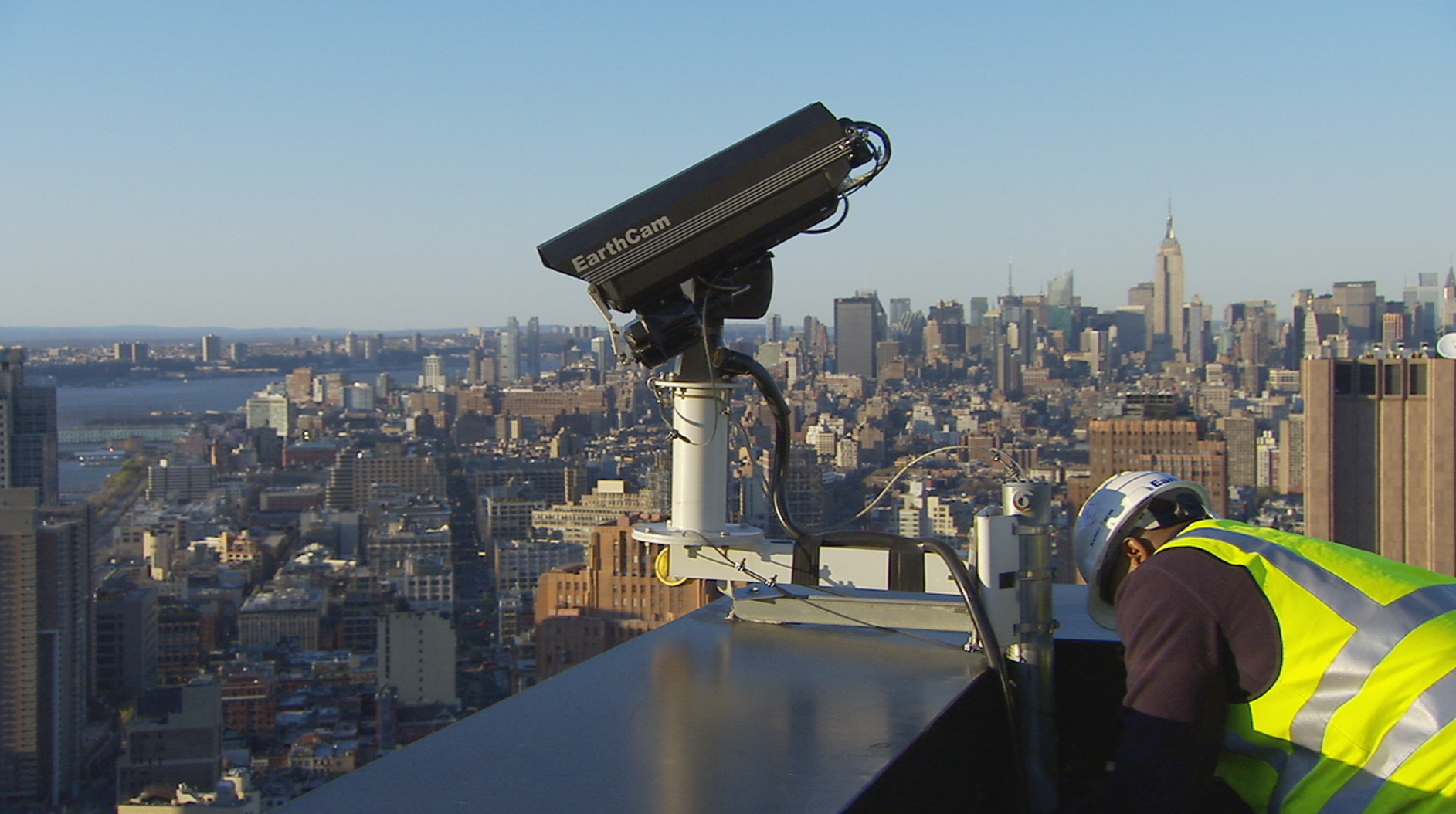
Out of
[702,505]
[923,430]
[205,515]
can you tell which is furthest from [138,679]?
[702,505]

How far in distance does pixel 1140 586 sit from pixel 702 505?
883mm

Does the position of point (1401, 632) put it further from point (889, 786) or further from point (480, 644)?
point (480, 644)

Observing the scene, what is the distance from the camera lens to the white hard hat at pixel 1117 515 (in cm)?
189

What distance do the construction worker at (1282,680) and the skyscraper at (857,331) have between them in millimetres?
32305

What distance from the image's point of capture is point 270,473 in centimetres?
3572

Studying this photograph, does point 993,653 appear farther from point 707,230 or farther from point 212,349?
point 212,349

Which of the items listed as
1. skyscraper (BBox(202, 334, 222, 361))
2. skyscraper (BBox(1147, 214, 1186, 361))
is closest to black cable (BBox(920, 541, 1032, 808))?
skyscraper (BBox(1147, 214, 1186, 361))

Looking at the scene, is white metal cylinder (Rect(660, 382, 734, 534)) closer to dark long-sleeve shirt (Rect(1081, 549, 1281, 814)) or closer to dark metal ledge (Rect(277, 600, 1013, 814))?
dark metal ledge (Rect(277, 600, 1013, 814))

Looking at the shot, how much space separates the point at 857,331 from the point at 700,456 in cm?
3265

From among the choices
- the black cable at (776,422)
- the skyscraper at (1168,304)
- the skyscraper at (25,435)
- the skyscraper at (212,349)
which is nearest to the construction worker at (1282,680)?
the black cable at (776,422)

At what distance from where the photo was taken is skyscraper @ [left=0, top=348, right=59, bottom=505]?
24516mm

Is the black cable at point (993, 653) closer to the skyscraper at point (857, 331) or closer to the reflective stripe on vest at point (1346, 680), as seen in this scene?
the reflective stripe on vest at point (1346, 680)

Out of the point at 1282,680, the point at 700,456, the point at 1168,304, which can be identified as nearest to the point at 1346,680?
the point at 1282,680

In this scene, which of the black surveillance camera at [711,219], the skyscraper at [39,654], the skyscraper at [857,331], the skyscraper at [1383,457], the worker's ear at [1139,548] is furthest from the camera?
the skyscraper at [857,331]
